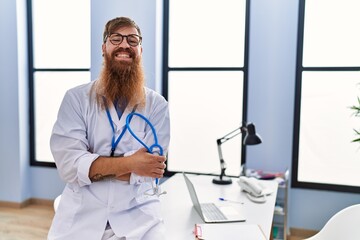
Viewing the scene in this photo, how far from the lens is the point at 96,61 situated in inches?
138

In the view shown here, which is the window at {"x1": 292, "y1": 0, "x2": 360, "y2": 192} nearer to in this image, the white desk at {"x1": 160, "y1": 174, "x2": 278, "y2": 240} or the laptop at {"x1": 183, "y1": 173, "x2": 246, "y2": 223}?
the white desk at {"x1": 160, "y1": 174, "x2": 278, "y2": 240}

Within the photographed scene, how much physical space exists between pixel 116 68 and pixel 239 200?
1.11 meters

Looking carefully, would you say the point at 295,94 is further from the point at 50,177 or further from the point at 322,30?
the point at 50,177

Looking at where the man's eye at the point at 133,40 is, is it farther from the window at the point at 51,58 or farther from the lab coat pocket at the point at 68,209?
the window at the point at 51,58

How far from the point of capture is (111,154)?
1.49 meters

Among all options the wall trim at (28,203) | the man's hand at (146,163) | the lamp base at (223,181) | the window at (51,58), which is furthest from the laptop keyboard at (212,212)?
the wall trim at (28,203)

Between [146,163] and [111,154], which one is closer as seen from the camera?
[146,163]

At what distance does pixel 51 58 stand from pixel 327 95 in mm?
3063

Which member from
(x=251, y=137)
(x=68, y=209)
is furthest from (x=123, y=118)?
(x=251, y=137)

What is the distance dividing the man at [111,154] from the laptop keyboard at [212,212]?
339 millimetres

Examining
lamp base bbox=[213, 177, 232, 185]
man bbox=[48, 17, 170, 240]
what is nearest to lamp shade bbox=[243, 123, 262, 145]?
lamp base bbox=[213, 177, 232, 185]

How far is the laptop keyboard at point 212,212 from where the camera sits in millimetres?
1717

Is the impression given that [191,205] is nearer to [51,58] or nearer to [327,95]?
[327,95]

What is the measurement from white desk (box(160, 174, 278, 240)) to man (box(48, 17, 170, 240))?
0.61 feet
